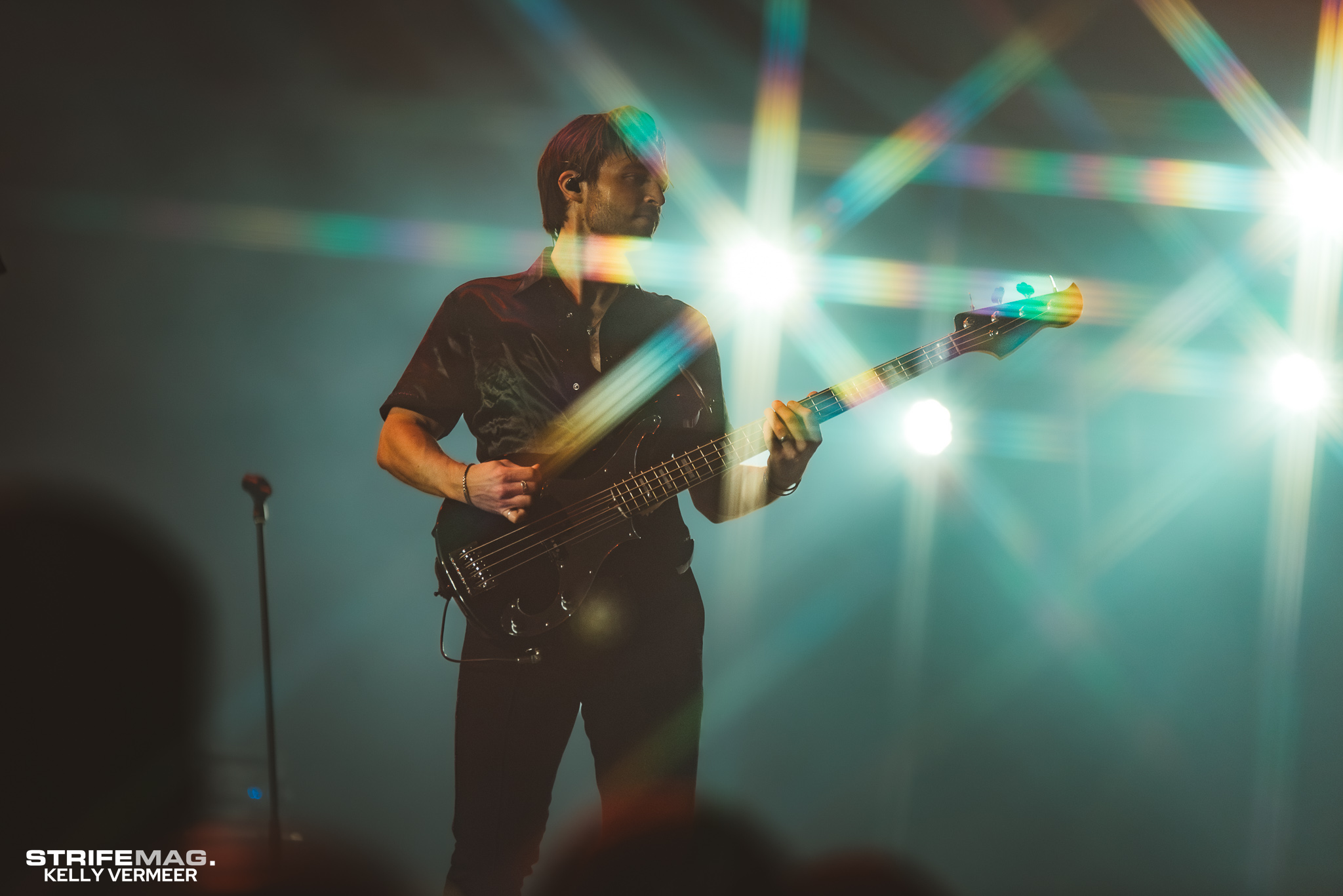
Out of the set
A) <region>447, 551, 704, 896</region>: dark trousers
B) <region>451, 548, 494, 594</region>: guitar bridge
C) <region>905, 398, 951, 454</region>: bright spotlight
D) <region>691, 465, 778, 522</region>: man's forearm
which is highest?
<region>905, 398, 951, 454</region>: bright spotlight

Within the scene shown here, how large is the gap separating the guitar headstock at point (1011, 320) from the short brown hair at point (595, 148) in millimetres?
A: 893

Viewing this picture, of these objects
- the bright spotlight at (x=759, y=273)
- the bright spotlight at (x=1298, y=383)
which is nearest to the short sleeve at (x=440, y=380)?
the bright spotlight at (x=759, y=273)

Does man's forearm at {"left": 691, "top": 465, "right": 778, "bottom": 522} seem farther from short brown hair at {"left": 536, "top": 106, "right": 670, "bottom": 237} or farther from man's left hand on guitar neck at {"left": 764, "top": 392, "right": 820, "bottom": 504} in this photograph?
short brown hair at {"left": 536, "top": 106, "right": 670, "bottom": 237}

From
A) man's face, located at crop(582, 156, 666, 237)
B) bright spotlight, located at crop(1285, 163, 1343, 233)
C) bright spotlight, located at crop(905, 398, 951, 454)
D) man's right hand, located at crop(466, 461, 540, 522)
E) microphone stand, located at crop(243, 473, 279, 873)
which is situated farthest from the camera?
bright spotlight, located at crop(1285, 163, 1343, 233)

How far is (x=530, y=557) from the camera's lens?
6.01 ft

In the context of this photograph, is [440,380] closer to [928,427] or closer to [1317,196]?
[928,427]

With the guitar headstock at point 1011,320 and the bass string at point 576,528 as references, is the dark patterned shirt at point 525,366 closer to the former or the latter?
the bass string at point 576,528

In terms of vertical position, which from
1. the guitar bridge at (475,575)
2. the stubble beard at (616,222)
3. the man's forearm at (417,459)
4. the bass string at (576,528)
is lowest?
the guitar bridge at (475,575)

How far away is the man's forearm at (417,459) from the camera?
1848mm

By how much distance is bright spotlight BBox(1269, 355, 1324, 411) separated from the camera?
123 inches

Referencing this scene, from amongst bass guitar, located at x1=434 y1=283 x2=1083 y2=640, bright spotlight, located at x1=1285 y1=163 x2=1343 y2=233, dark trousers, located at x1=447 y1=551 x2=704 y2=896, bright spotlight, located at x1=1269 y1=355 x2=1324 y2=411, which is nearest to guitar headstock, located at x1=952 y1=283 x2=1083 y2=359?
bass guitar, located at x1=434 y1=283 x2=1083 y2=640

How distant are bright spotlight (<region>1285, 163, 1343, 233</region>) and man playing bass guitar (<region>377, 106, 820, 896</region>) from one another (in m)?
2.67

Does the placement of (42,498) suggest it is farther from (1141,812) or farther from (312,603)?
(1141,812)

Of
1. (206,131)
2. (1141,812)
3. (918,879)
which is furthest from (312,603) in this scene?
(1141,812)
